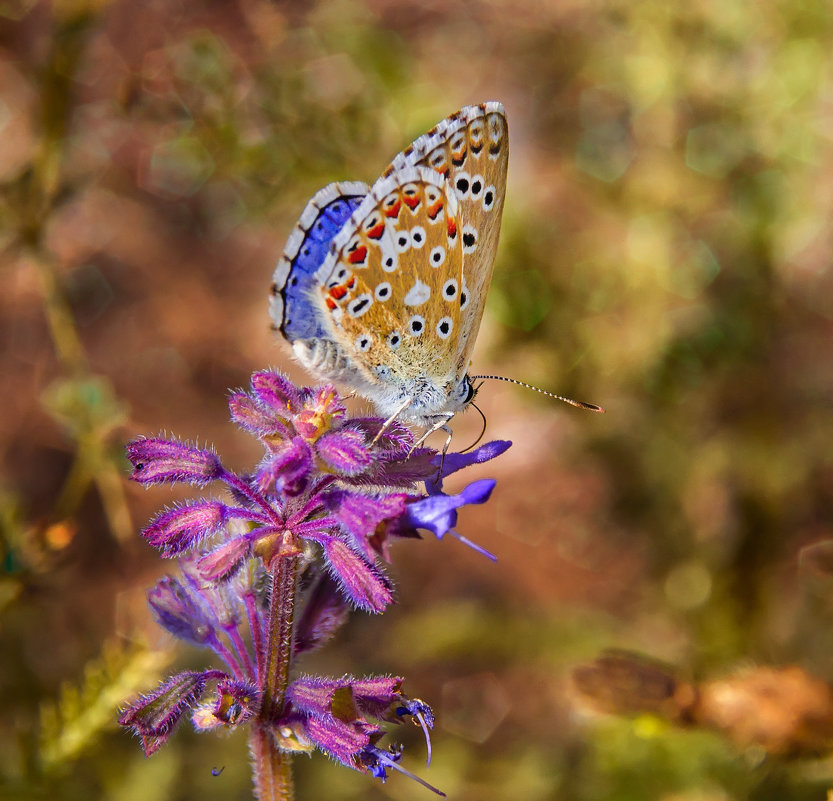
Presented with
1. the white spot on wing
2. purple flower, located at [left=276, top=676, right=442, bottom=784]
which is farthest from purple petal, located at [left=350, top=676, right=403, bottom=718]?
the white spot on wing

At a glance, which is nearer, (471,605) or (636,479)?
(471,605)

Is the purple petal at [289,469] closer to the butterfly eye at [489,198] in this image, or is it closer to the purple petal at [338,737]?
the purple petal at [338,737]

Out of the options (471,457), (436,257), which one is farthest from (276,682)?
(436,257)

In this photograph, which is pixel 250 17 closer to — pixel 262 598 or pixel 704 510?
pixel 704 510

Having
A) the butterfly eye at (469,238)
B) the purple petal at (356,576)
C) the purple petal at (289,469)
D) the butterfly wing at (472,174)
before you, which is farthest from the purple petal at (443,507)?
the butterfly eye at (469,238)

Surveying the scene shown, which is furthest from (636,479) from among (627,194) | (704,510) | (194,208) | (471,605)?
(194,208)

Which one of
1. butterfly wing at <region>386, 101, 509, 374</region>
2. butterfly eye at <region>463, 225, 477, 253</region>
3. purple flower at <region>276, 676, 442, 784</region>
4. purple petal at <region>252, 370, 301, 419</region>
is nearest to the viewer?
purple flower at <region>276, 676, 442, 784</region>

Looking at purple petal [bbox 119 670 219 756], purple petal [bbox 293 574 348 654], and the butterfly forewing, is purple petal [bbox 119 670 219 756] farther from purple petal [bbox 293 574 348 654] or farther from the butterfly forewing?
the butterfly forewing
